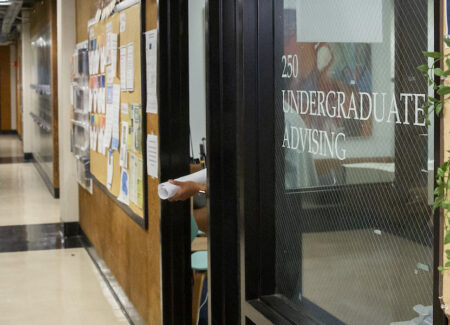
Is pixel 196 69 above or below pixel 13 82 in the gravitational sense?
below

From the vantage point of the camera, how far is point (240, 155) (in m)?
2.45

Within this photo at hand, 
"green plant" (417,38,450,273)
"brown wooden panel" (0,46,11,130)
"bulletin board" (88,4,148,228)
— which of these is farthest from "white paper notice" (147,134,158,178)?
"brown wooden panel" (0,46,11,130)

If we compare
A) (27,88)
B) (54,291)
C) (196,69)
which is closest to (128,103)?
(54,291)

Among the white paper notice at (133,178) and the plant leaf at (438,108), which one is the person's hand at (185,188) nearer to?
the white paper notice at (133,178)

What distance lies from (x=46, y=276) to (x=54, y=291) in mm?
458

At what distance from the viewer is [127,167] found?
4.38 metres

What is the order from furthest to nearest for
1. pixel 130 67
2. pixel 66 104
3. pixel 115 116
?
1. pixel 66 104
2. pixel 115 116
3. pixel 130 67

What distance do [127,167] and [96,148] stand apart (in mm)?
1314

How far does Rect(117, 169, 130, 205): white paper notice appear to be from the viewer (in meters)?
4.42

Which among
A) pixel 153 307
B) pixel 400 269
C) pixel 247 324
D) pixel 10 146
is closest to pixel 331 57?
pixel 400 269

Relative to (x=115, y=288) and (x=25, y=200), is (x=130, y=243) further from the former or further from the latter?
(x=25, y=200)

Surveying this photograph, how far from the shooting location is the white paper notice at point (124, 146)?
4.38 meters

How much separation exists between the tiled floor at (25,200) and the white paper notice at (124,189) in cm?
396

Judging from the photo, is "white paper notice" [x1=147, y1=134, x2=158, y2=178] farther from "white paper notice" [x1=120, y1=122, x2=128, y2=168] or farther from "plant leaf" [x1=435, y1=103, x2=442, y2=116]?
"plant leaf" [x1=435, y1=103, x2=442, y2=116]
